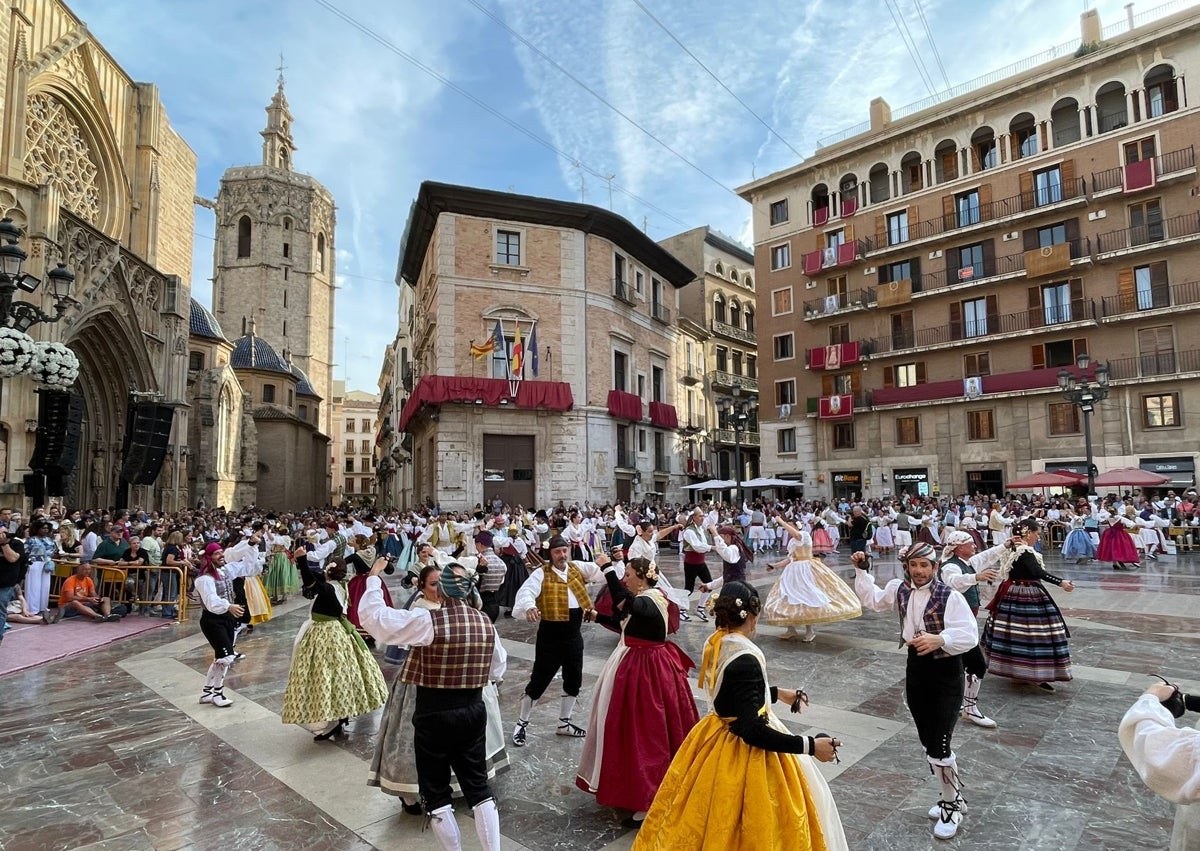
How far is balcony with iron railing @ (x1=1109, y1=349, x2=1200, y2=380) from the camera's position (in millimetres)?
28125

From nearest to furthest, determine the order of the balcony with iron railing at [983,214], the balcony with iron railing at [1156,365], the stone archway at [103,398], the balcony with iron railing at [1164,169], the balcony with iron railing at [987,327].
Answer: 1. the stone archway at [103,398]
2. the balcony with iron railing at [1156,365]
3. the balcony with iron railing at [1164,169]
4. the balcony with iron railing at [987,327]
5. the balcony with iron railing at [983,214]

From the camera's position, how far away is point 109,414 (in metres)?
25.0

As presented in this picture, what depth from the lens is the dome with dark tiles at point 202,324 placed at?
4028cm

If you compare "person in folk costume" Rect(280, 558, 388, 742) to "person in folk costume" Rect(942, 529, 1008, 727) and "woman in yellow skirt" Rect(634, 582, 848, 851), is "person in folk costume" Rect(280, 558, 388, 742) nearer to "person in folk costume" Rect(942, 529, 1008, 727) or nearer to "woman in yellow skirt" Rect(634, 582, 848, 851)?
"woman in yellow skirt" Rect(634, 582, 848, 851)

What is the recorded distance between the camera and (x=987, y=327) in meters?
33.4

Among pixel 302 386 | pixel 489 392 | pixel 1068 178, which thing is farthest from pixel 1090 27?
pixel 302 386

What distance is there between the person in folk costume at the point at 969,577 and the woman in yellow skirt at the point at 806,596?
251 centimetres

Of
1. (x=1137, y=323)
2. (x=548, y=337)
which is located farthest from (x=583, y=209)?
(x=1137, y=323)

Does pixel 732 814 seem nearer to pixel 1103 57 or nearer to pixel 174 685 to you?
pixel 174 685

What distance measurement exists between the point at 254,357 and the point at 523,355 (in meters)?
32.4

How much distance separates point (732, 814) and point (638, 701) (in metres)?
1.52

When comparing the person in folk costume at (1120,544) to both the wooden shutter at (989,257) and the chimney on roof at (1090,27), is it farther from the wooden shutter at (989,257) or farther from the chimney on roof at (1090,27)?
the chimney on roof at (1090,27)

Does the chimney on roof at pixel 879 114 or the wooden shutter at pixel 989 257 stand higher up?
the chimney on roof at pixel 879 114

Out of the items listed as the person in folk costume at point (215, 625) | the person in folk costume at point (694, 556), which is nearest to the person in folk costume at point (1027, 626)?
the person in folk costume at point (694, 556)
